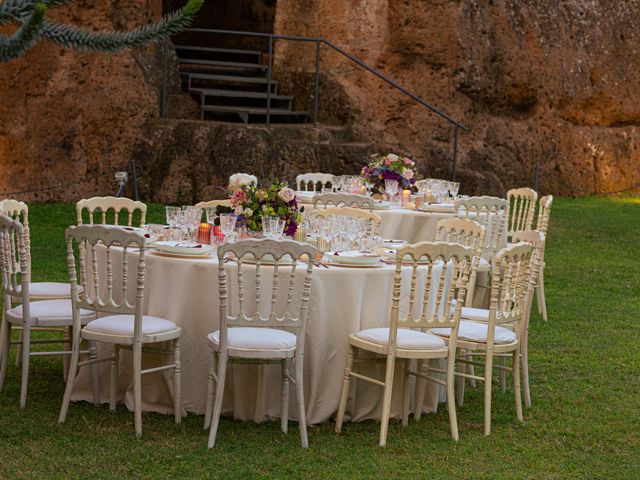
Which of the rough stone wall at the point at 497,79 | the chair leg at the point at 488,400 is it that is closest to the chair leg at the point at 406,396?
the chair leg at the point at 488,400

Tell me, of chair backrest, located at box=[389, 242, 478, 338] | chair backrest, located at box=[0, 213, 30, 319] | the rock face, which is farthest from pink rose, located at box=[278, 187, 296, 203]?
the rock face

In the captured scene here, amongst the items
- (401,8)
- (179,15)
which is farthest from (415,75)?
(179,15)

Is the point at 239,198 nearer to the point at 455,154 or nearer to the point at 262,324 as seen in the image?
the point at 262,324

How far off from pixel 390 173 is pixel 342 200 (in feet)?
4.27

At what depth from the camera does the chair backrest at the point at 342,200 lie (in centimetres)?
844

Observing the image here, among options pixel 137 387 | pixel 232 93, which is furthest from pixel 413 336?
pixel 232 93

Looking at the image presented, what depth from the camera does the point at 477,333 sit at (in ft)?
18.7

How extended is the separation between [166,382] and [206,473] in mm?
988

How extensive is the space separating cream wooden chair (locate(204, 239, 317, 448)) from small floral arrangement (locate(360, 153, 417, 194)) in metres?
4.44

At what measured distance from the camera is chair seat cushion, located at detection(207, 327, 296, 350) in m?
5.08

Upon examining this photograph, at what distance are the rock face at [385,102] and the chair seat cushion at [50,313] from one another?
829cm

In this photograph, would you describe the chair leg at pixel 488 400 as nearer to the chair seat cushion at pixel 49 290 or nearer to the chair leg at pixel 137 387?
the chair leg at pixel 137 387

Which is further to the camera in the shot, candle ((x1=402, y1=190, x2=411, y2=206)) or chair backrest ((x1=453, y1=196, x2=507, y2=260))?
candle ((x1=402, y1=190, x2=411, y2=206))

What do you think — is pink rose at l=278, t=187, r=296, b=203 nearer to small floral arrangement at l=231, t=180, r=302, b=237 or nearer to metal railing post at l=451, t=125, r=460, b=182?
small floral arrangement at l=231, t=180, r=302, b=237
